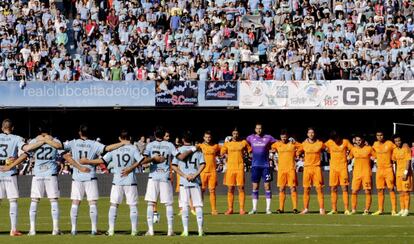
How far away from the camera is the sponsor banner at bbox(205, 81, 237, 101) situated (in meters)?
48.2

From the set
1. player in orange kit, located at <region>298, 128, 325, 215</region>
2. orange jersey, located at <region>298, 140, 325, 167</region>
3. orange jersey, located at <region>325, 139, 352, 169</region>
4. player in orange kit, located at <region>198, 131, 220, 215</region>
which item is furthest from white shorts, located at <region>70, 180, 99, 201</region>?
orange jersey, located at <region>325, 139, 352, 169</region>

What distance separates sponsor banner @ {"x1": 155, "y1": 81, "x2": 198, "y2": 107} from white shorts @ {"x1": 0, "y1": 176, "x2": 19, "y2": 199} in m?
21.9

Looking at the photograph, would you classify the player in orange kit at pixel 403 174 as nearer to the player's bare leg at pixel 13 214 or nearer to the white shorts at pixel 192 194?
the white shorts at pixel 192 194

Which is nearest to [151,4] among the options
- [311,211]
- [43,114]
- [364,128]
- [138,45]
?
[138,45]

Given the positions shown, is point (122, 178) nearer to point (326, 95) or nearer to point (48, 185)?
point (48, 185)

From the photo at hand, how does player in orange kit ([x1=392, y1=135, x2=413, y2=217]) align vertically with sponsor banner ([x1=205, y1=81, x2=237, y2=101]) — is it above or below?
below

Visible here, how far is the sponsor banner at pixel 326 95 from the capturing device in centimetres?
4762

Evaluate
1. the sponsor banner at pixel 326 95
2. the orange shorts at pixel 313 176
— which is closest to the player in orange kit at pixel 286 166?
the orange shorts at pixel 313 176

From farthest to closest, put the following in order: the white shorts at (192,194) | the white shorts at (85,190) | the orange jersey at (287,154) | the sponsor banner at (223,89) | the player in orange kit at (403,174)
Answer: the sponsor banner at (223,89)
the orange jersey at (287,154)
the player in orange kit at (403,174)
the white shorts at (85,190)
the white shorts at (192,194)

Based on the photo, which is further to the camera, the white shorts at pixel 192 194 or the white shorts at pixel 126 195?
the white shorts at pixel 192 194

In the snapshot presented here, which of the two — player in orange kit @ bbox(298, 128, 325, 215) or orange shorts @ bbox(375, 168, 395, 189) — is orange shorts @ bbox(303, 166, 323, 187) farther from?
orange shorts @ bbox(375, 168, 395, 189)

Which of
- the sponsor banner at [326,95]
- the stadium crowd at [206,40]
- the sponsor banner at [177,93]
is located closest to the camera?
the sponsor banner at [326,95]

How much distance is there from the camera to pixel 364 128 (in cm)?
5212

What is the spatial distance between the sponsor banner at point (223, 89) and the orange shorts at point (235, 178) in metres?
13.7
